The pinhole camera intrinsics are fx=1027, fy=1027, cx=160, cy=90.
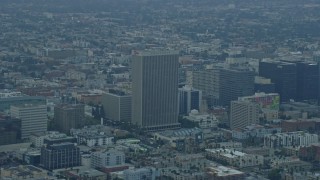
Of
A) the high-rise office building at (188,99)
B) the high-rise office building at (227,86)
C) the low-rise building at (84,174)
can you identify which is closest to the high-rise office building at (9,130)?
the low-rise building at (84,174)

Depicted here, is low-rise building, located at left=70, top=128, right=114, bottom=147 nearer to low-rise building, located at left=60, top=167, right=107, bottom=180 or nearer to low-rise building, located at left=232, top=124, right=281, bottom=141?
low-rise building, located at left=60, top=167, right=107, bottom=180

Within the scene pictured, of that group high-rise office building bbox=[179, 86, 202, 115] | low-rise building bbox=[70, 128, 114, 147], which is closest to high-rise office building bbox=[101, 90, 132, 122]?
high-rise office building bbox=[179, 86, 202, 115]

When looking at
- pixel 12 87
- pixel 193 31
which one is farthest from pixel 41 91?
pixel 193 31

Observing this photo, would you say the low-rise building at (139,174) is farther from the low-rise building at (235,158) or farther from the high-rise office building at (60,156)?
the low-rise building at (235,158)

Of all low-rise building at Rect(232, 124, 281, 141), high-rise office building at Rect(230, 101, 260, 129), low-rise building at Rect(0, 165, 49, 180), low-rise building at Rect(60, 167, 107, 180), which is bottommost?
low-rise building at Rect(60, 167, 107, 180)

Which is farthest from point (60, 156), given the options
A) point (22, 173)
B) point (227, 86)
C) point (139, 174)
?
point (227, 86)

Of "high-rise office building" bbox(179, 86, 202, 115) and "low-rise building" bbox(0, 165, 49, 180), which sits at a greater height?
"high-rise office building" bbox(179, 86, 202, 115)

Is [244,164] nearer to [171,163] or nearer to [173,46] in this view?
[171,163]

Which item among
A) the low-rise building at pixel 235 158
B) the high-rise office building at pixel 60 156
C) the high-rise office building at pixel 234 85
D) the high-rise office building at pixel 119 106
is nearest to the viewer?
the high-rise office building at pixel 60 156
